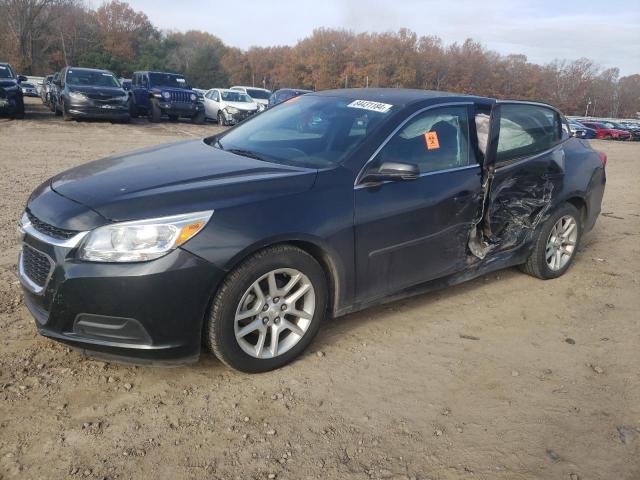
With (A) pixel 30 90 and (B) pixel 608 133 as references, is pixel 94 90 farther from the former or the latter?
(B) pixel 608 133

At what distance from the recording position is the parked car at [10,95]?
15930 millimetres

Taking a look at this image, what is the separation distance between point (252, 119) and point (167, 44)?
3068 inches

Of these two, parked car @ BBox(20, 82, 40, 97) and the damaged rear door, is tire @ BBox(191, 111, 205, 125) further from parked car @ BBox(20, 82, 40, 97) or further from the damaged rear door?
the damaged rear door

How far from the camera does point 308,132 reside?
3805mm

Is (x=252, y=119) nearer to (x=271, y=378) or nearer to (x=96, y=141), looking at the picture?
(x=271, y=378)

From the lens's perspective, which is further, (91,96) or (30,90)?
(30,90)

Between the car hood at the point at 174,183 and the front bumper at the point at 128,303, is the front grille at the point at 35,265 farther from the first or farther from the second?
the car hood at the point at 174,183

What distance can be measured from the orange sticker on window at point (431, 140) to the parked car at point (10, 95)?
1623 cm

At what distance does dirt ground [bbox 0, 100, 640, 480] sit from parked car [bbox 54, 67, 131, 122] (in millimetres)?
13508

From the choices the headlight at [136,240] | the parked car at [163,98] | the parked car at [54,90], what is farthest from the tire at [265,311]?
the parked car at [163,98]

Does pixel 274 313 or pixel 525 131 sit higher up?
pixel 525 131

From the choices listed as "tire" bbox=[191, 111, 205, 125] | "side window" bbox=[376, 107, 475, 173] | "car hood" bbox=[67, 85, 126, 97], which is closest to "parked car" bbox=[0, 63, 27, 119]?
"car hood" bbox=[67, 85, 126, 97]

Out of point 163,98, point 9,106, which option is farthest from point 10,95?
point 163,98

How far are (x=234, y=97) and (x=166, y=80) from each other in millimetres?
2740
